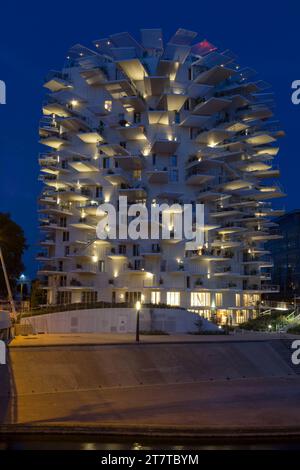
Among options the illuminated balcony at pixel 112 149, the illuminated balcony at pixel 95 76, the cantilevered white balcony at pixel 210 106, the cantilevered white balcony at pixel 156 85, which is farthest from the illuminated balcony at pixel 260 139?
the illuminated balcony at pixel 95 76

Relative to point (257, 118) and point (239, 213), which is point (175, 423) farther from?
point (257, 118)

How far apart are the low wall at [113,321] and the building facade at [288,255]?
7107cm

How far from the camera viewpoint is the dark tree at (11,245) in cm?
7681

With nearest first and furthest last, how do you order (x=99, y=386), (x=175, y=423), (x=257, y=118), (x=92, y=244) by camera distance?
(x=175, y=423), (x=99, y=386), (x=92, y=244), (x=257, y=118)

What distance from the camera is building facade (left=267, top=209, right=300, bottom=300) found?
133875 millimetres

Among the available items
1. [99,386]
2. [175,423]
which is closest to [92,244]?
[99,386]

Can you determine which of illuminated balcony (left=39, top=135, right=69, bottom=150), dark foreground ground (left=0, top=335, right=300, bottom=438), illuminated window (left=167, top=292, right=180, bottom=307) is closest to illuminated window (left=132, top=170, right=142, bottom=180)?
illuminated balcony (left=39, top=135, right=69, bottom=150)

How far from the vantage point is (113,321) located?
59000mm

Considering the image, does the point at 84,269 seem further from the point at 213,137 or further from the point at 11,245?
the point at 213,137

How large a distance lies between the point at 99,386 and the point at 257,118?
187 feet

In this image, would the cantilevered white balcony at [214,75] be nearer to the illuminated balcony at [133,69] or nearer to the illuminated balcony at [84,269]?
the illuminated balcony at [133,69]

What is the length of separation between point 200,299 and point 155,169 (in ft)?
54.1

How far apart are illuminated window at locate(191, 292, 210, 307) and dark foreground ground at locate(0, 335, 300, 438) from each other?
24.5 meters

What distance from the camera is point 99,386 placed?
114 feet
